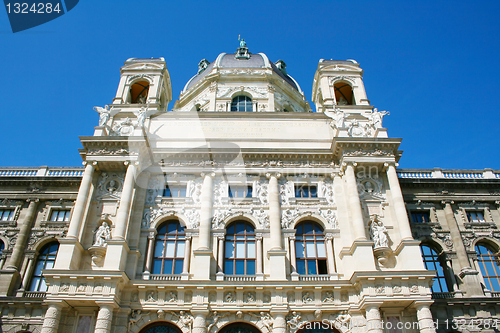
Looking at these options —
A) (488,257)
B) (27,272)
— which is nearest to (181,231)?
(27,272)

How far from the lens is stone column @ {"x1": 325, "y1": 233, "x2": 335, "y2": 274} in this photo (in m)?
21.3

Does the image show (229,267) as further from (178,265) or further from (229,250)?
(178,265)

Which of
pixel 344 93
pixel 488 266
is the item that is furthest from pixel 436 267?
pixel 344 93

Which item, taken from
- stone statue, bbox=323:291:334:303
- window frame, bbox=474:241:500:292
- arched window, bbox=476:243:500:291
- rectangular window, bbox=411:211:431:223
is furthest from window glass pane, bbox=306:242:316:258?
arched window, bbox=476:243:500:291

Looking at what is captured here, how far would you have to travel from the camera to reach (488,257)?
80.9 feet

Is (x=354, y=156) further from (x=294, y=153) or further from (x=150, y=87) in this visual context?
(x=150, y=87)

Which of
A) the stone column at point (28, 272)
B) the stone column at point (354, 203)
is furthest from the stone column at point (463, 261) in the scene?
the stone column at point (28, 272)

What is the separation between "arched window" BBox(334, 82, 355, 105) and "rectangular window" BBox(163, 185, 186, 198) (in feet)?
44.7

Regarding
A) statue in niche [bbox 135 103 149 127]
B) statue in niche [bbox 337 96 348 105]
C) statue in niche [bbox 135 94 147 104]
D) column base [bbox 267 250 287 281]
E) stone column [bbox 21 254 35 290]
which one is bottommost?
column base [bbox 267 250 287 281]

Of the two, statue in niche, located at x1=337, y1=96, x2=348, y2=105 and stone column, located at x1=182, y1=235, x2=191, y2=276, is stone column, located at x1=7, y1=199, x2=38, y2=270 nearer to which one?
stone column, located at x1=182, y1=235, x2=191, y2=276

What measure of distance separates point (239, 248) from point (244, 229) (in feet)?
3.75

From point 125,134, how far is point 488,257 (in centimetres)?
2268

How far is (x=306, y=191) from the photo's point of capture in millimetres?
24172

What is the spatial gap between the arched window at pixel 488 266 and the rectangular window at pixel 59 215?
970 inches
